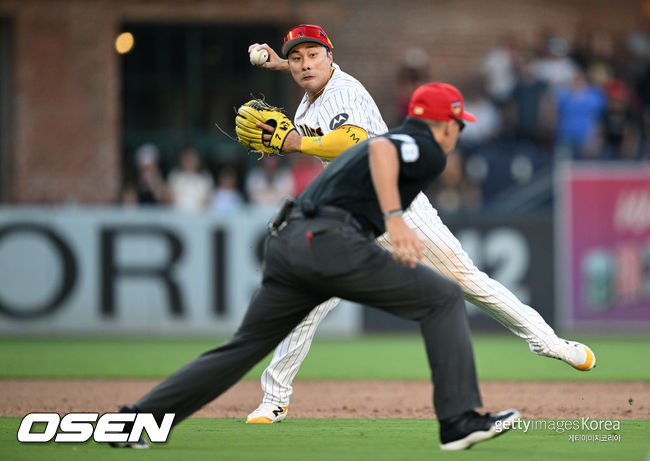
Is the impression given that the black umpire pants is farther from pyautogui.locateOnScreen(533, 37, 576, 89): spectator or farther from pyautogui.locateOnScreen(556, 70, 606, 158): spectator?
pyautogui.locateOnScreen(533, 37, 576, 89): spectator

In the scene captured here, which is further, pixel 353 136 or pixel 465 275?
pixel 465 275

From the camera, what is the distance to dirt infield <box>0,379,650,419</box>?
325 inches

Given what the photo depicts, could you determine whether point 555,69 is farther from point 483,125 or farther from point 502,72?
point 483,125

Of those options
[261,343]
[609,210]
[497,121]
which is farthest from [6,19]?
[261,343]

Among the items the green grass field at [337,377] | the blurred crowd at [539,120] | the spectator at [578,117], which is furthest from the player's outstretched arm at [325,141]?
the spectator at [578,117]

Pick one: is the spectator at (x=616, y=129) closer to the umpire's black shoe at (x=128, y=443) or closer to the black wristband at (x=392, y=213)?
the black wristband at (x=392, y=213)

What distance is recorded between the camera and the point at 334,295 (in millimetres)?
5723

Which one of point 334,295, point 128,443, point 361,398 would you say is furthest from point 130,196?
point 334,295

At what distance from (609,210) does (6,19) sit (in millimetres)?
11555

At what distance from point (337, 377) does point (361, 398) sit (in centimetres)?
177

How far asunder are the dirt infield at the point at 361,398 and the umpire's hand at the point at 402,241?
2.78 m

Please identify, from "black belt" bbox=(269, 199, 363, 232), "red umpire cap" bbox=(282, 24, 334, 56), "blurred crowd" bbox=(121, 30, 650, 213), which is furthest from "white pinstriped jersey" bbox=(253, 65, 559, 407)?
"blurred crowd" bbox=(121, 30, 650, 213)

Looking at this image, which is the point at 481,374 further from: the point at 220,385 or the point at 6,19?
the point at 6,19

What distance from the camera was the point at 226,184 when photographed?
666 inches
